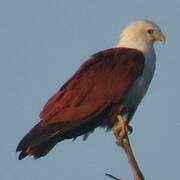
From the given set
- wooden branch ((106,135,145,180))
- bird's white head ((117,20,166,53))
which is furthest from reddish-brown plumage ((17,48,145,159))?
wooden branch ((106,135,145,180))

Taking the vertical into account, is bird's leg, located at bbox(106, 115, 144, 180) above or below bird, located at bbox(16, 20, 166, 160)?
below

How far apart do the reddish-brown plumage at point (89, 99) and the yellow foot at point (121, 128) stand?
0.07 m

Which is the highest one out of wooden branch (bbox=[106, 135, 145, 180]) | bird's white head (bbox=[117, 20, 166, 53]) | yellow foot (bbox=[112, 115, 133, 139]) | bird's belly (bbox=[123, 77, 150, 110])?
bird's white head (bbox=[117, 20, 166, 53])

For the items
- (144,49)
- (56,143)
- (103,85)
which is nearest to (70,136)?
(56,143)

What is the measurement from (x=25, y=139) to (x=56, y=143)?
1.36 feet

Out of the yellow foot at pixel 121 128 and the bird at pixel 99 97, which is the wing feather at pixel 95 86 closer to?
the bird at pixel 99 97

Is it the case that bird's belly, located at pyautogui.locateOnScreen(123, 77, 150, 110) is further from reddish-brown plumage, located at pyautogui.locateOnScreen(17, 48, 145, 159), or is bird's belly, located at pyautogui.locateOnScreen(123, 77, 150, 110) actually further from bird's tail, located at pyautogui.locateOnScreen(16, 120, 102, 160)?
bird's tail, located at pyautogui.locateOnScreen(16, 120, 102, 160)

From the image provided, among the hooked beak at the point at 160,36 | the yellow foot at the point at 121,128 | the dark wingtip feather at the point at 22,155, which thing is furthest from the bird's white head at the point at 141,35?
the dark wingtip feather at the point at 22,155

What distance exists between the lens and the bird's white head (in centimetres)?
1169

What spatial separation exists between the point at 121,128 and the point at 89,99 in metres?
0.63

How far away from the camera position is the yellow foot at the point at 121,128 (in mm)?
10344

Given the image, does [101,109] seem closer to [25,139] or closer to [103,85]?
[103,85]

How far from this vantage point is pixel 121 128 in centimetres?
1058

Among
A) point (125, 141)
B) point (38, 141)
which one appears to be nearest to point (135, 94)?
point (125, 141)
